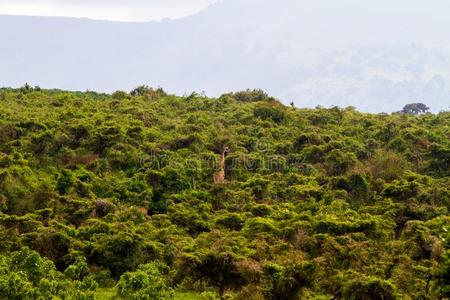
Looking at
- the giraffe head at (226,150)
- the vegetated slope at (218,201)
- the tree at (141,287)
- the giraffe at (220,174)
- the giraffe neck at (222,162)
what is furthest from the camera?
the giraffe head at (226,150)

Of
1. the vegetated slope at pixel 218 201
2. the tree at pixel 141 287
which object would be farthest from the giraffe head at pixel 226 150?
the tree at pixel 141 287

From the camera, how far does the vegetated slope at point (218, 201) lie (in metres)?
19.4

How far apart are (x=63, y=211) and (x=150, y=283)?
36.4ft

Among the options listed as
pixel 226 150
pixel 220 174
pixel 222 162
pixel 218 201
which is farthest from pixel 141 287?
pixel 226 150

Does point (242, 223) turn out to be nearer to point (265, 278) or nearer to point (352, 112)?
point (265, 278)

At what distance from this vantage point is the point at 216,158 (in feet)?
125

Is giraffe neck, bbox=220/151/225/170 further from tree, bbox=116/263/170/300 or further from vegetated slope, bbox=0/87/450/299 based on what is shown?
tree, bbox=116/263/170/300

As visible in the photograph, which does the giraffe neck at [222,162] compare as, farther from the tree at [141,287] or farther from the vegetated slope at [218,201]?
the tree at [141,287]

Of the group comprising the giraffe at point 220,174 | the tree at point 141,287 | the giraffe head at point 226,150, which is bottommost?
the tree at point 141,287

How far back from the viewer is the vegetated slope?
1939 centimetres

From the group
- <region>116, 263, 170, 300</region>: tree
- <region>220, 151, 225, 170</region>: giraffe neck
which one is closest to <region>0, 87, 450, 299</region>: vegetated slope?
<region>116, 263, 170, 300</region>: tree

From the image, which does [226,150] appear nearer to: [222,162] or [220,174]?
[222,162]

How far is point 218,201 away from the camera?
107ft

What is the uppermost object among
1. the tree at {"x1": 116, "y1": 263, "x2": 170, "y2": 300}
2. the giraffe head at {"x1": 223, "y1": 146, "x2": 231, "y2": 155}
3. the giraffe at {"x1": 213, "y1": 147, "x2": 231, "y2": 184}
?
the giraffe head at {"x1": 223, "y1": 146, "x2": 231, "y2": 155}
